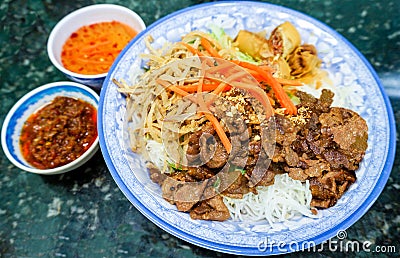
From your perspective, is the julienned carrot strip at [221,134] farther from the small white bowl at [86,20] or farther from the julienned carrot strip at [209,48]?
the small white bowl at [86,20]

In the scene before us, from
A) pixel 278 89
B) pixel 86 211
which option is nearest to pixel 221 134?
pixel 278 89

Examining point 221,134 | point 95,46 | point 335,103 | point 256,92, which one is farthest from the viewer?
point 95,46

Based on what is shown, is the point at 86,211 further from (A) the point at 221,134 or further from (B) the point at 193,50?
(B) the point at 193,50

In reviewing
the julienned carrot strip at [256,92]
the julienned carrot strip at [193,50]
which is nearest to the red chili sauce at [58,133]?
the julienned carrot strip at [193,50]

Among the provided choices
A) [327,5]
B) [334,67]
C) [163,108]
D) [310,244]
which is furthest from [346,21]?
[310,244]

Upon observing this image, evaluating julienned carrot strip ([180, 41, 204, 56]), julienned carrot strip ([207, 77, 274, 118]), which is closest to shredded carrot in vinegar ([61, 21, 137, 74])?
julienned carrot strip ([180, 41, 204, 56])

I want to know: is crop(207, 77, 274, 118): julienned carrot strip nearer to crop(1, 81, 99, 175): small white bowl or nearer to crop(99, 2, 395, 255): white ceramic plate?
crop(99, 2, 395, 255): white ceramic plate
